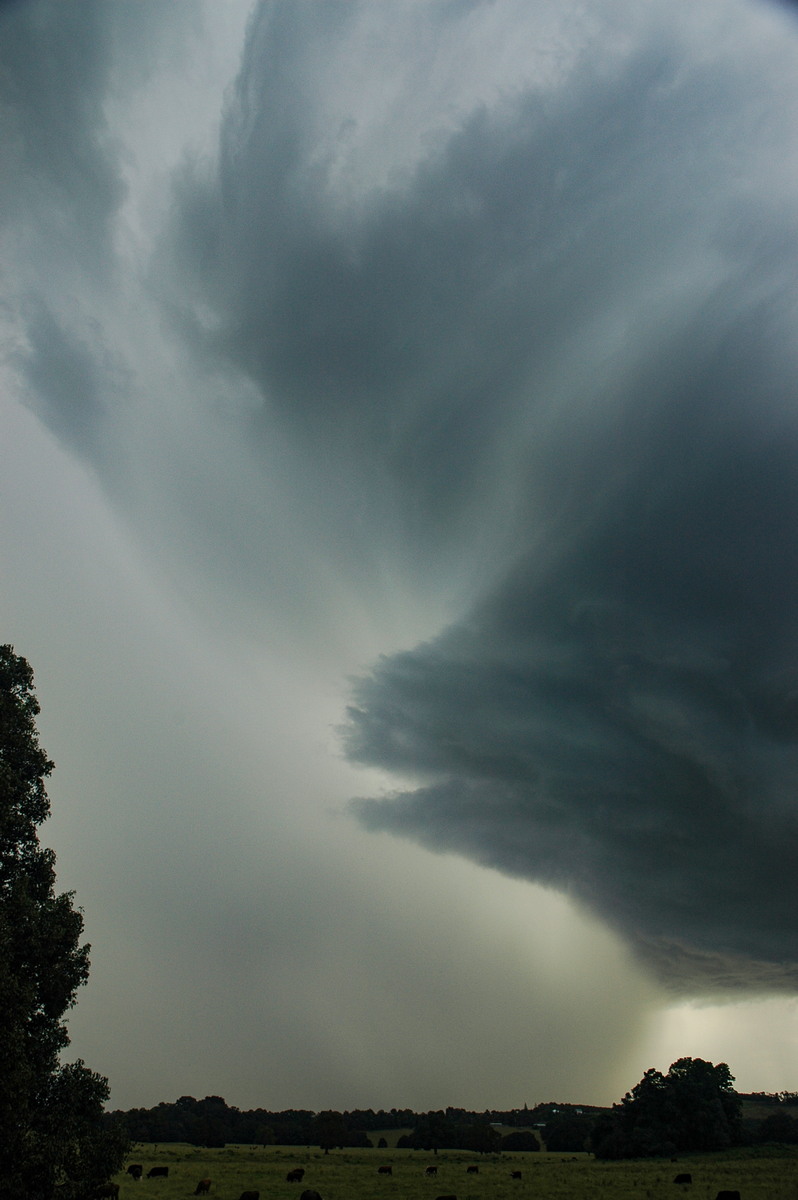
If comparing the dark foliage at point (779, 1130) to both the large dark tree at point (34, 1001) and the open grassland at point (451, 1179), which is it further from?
the large dark tree at point (34, 1001)

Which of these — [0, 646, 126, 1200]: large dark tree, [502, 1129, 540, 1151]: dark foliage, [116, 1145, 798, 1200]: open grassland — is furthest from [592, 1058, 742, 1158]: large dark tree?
[0, 646, 126, 1200]: large dark tree

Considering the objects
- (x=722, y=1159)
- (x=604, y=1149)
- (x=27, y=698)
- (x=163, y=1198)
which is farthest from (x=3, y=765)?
(x=604, y=1149)

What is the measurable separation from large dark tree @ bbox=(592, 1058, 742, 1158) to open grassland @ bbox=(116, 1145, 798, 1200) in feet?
31.5

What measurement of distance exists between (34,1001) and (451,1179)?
166 ft

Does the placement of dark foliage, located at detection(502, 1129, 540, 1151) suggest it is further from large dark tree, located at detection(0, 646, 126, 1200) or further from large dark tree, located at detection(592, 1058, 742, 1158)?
large dark tree, located at detection(0, 646, 126, 1200)

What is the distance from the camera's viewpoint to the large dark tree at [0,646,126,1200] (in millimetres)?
22422

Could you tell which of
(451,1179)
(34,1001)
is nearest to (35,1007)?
(34,1001)

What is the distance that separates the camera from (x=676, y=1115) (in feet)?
310

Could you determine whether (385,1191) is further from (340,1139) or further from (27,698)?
(340,1139)

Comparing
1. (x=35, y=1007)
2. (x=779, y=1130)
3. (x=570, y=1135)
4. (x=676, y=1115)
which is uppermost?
(x=35, y=1007)

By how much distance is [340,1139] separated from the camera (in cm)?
12638

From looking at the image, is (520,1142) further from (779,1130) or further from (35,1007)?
(35,1007)

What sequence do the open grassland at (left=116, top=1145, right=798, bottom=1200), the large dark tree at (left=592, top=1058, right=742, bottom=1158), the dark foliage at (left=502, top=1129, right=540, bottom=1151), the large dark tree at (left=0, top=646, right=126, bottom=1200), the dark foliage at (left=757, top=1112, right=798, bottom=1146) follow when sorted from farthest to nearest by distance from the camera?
the dark foliage at (left=502, top=1129, right=540, bottom=1151) < the dark foliage at (left=757, top=1112, right=798, bottom=1146) < the large dark tree at (left=592, top=1058, right=742, bottom=1158) < the open grassland at (left=116, top=1145, right=798, bottom=1200) < the large dark tree at (left=0, top=646, right=126, bottom=1200)

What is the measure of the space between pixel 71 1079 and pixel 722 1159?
87.9 m
